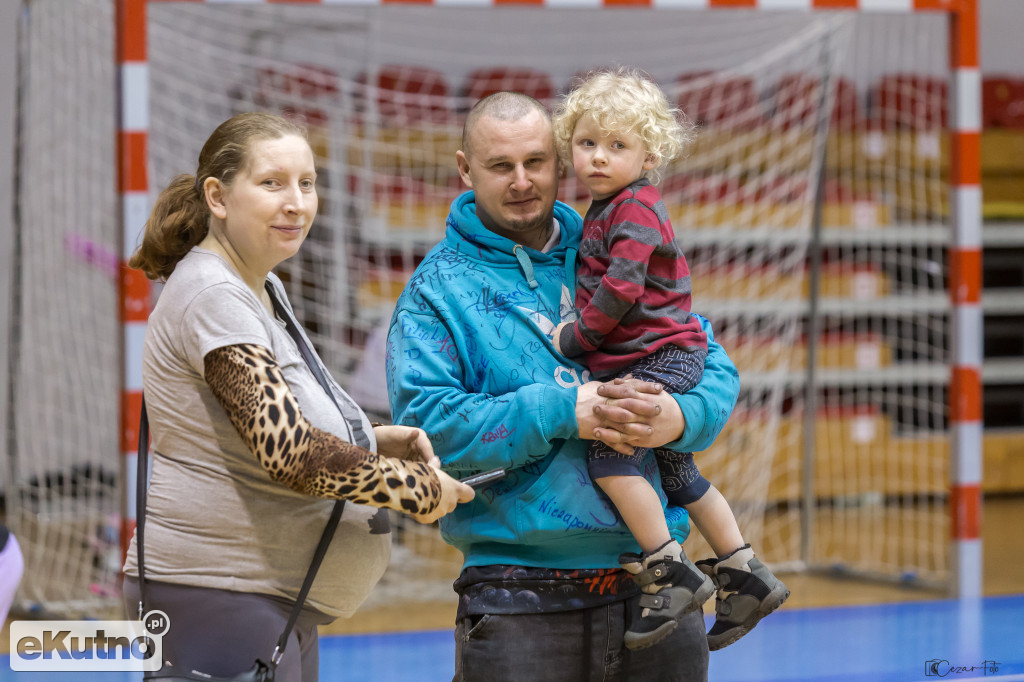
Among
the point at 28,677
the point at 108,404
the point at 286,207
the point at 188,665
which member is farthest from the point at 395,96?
the point at 188,665

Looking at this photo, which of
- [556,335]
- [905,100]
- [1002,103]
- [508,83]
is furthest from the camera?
[1002,103]

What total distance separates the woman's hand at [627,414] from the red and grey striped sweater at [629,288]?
11cm

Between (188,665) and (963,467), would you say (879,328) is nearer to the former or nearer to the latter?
(963,467)

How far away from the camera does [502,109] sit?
186 cm

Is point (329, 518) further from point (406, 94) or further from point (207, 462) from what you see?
point (406, 94)

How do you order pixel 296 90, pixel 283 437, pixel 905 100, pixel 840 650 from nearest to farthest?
pixel 283 437 < pixel 840 650 < pixel 296 90 < pixel 905 100

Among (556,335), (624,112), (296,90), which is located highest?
(296,90)

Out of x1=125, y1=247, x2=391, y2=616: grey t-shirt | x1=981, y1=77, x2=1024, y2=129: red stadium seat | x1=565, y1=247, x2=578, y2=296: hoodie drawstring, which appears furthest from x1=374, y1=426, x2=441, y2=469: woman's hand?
x1=981, y1=77, x2=1024, y2=129: red stadium seat

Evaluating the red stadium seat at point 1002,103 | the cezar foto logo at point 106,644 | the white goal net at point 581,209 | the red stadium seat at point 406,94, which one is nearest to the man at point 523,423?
the cezar foto logo at point 106,644

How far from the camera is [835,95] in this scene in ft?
20.1

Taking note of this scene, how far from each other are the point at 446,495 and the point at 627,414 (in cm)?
32

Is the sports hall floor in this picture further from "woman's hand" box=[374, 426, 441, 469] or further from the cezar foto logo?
"woman's hand" box=[374, 426, 441, 469]

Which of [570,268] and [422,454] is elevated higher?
[570,268]

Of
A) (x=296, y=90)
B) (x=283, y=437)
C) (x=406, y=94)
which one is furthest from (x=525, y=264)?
(x=296, y=90)
